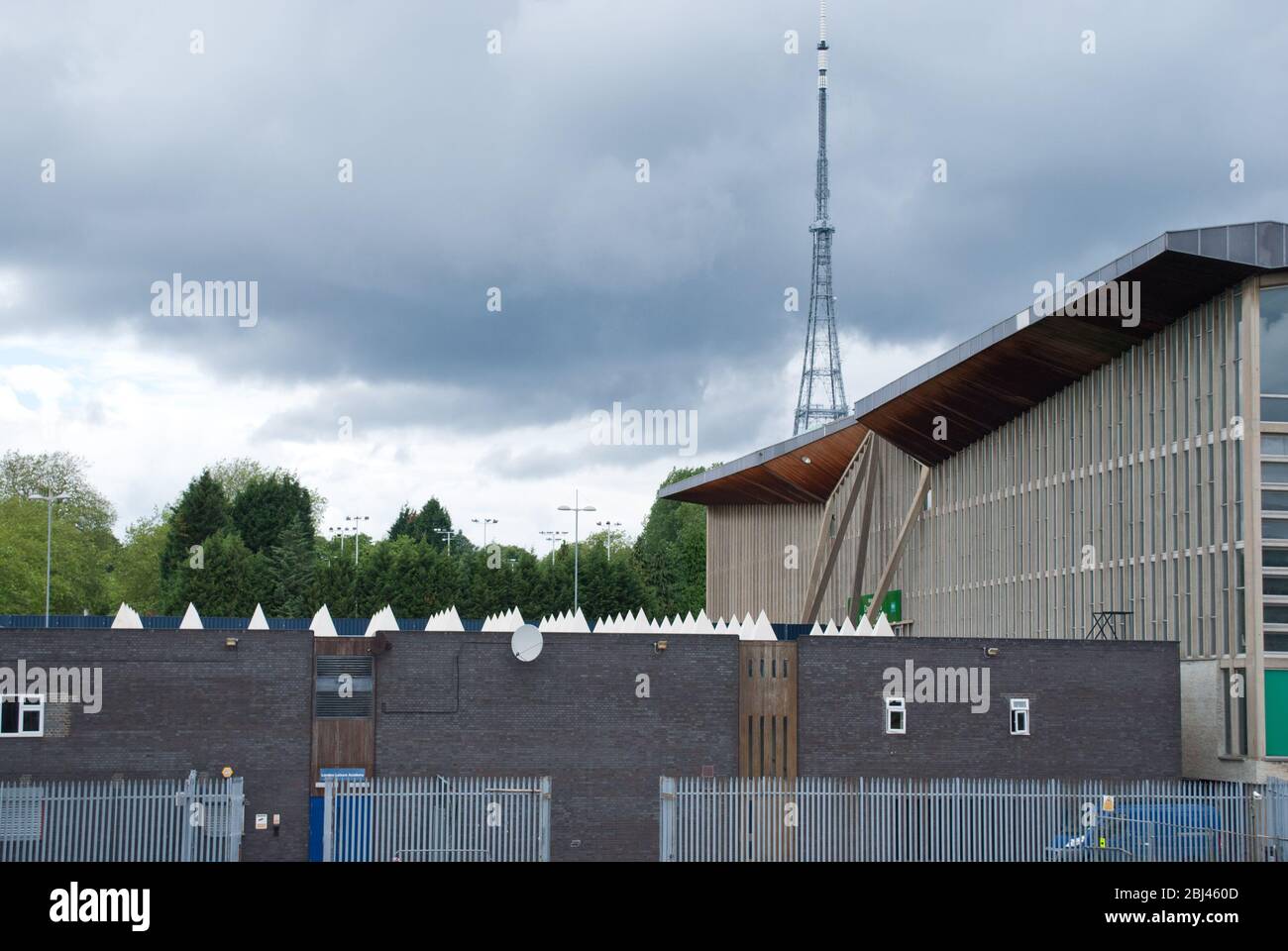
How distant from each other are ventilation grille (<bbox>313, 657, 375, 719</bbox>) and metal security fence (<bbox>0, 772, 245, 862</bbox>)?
4641mm

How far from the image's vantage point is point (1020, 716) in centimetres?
4012

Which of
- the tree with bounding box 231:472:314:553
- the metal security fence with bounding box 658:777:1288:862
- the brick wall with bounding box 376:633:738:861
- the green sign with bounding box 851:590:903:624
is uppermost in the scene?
the tree with bounding box 231:472:314:553

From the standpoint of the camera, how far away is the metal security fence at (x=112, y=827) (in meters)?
29.8

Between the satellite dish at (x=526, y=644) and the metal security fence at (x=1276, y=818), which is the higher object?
the satellite dish at (x=526, y=644)

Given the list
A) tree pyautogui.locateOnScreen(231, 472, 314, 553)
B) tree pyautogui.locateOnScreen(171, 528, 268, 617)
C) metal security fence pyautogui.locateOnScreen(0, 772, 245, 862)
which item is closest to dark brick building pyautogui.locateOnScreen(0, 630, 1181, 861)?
metal security fence pyautogui.locateOnScreen(0, 772, 245, 862)

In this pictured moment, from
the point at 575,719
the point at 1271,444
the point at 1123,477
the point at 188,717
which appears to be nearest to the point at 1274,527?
the point at 1271,444

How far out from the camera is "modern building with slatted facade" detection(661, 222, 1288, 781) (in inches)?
1618

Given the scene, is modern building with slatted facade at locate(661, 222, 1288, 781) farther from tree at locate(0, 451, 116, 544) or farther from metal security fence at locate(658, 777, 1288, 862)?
tree at locate(0, 451, 116, 544)

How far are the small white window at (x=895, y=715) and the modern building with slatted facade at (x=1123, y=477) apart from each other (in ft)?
16.9

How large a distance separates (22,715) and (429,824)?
11.0 meters

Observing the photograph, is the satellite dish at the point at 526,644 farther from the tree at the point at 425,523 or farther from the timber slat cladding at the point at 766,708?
the tree at the point at 425,523

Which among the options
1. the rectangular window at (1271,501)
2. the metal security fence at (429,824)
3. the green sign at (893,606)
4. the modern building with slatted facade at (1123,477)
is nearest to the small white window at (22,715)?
the metal security fence at (429,824)
